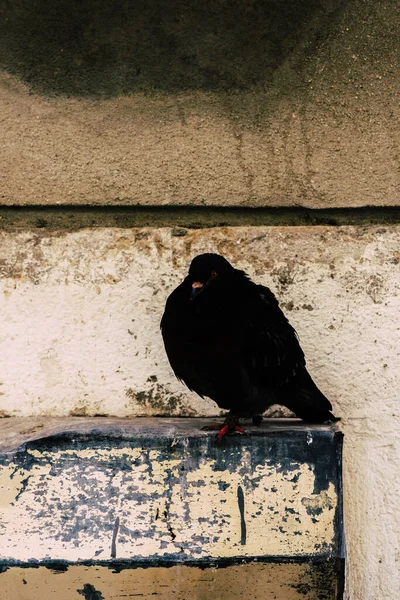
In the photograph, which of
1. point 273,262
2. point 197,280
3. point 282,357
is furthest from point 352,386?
point 197,280

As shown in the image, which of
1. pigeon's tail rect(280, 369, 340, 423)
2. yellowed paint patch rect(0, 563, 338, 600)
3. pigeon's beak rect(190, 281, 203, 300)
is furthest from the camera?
pigeon's tail rect(280, 369, 340, 423)

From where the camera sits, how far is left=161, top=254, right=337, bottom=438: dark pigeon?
2.11m

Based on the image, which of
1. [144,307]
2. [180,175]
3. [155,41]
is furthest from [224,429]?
[155,41]

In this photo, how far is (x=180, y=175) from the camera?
2.28m

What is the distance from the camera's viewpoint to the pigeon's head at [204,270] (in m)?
2.06

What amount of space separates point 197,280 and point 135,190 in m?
0.42

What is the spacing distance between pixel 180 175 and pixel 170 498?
1.02 metres

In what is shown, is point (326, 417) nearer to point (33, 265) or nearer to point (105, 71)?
point (33, 265)

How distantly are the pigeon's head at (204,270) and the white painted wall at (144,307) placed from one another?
0.18 metres

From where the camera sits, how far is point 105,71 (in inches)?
89.0

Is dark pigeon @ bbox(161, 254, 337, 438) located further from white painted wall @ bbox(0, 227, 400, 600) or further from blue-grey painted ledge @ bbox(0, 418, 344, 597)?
blue-grey painted ledge @ bbox(0, 418, 344, 597)

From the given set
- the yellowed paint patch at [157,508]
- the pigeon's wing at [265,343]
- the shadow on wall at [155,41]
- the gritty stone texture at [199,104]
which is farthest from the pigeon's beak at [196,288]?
the shadow on wall at [155,41]

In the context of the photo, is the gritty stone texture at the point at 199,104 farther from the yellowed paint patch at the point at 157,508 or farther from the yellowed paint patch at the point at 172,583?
the yellowed paint patch at the point at 172,583

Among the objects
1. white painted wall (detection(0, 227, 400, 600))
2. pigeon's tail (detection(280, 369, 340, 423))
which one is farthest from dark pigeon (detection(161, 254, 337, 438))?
white painted wall (detection(0, 227, 400, 600))
